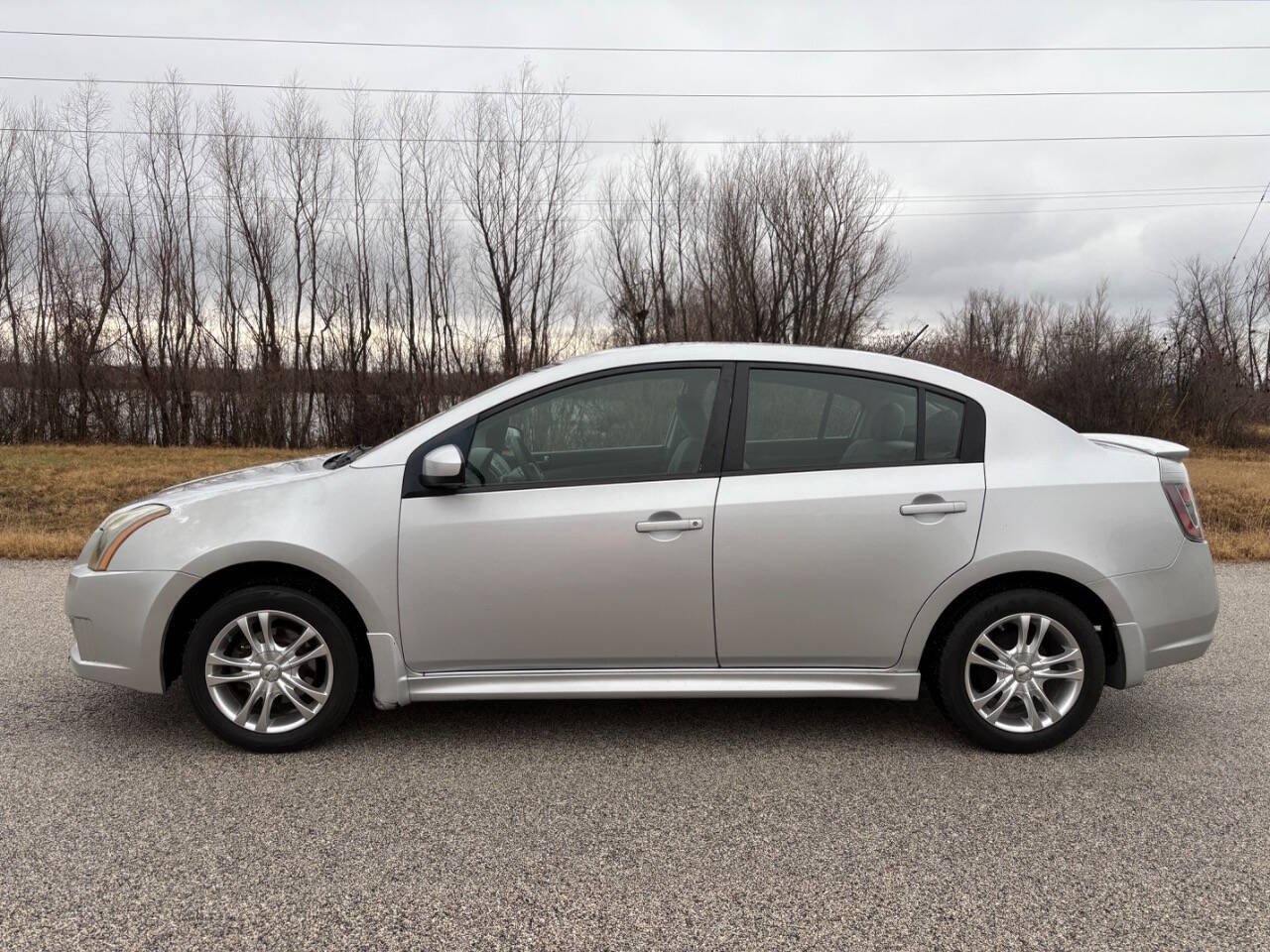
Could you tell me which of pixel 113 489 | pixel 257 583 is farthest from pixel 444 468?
pixel 113 489

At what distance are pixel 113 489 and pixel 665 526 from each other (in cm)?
1327

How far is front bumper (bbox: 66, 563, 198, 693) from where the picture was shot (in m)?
3.72

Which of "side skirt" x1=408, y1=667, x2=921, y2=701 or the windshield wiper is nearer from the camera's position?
"side skirt" x1=408, y1=667, x2=921, y2=701

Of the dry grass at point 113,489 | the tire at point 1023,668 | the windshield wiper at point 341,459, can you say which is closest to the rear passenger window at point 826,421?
the tire at point 1023,668

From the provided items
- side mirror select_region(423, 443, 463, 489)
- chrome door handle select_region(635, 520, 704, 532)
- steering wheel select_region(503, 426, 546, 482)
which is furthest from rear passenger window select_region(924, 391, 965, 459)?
side mirror select_region(423, 443, 463, 489)

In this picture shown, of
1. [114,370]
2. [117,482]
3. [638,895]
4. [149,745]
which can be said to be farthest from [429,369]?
[638,895]

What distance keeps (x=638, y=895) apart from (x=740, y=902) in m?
0.30

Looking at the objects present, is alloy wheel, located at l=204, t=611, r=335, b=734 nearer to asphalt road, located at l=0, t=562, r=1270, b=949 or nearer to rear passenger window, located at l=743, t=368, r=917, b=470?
asphalt road, located at l=0, t=562, r=1270, b=949

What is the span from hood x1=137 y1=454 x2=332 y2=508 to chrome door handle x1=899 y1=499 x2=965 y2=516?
240 cm

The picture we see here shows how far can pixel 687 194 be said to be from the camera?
25.5 metres

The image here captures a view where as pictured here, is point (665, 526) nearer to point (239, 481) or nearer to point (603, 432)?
point (603, 432)

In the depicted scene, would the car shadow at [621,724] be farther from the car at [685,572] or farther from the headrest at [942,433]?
the headrest at [942,433]

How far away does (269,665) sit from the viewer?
375 cm

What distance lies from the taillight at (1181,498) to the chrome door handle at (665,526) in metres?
2.01
